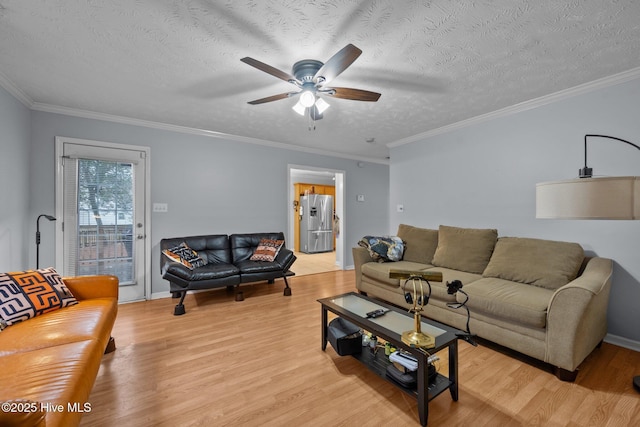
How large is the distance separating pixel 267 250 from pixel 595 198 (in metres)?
3.40

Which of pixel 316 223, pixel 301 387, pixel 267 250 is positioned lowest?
pixel 301 387

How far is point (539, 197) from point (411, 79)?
4.63ft

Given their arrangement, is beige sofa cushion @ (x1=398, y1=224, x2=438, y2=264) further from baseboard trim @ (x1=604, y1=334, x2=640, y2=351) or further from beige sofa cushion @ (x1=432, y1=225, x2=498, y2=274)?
baseboard trim @ (x1=604, y1=334, x2=640, y2=351)

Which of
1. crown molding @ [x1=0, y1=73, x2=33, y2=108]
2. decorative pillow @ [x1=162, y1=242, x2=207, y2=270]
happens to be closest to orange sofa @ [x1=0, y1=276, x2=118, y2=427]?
decorative pillow @ [x1=162, y1=242, x2=207, y2=270]

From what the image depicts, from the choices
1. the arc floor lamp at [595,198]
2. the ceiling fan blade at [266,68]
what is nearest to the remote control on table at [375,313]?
the arc floor lamp at [595,198]

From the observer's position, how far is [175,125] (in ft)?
12.0

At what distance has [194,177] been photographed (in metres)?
3.88

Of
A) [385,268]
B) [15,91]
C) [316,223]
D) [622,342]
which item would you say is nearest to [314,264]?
[316,223]

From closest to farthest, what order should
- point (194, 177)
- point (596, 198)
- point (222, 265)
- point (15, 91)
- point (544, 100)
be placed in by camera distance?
point (596, 198) → point (15, 91) → point (544, 100) → point (222, 265) → point (194, 177)

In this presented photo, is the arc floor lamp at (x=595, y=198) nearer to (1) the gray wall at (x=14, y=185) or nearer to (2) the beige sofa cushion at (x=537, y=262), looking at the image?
(2) the beige sofa cushion at (x=537, y=262)

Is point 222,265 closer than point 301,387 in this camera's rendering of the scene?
No

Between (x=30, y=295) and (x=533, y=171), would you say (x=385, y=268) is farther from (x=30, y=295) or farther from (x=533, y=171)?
(x=30, y=295)

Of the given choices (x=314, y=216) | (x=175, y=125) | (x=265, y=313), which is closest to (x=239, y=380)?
(x=265, y=313)

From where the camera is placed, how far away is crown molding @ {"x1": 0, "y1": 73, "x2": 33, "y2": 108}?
236 cm
